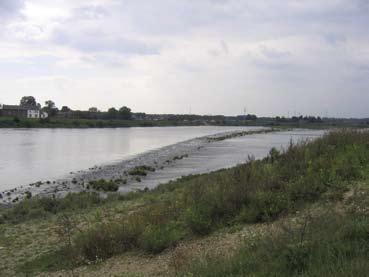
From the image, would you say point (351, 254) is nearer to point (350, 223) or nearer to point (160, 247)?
point (350, 223)

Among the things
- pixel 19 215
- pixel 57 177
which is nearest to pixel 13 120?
pixel 57 177

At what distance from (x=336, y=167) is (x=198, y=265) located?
5095mm

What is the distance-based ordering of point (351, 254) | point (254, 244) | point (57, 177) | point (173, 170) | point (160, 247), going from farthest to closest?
point (173, 170)
point (57, 177)
point (160, 247)
point (254, 244)
point (351, 254)

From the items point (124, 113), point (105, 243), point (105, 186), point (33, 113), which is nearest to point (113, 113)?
point (124, 113)

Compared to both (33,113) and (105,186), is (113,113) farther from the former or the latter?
(105,186)

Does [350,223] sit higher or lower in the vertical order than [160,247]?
higher

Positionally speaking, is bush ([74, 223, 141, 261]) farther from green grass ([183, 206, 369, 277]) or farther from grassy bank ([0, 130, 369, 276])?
green grass ([183, 206, 369, 277])

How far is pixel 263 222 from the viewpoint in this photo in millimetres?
8117

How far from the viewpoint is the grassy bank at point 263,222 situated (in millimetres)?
5277

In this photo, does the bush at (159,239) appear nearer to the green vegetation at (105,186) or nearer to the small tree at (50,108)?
the green vegetation at (105,186)

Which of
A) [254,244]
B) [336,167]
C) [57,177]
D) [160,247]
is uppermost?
[336,167]

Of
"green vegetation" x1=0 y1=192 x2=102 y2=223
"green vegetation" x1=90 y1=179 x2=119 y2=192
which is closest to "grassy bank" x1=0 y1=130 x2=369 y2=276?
"green vegetation" x1=0 y1=192 x2=102 y2=223

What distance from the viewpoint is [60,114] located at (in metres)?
188

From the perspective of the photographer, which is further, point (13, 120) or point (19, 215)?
point (13, 120)
